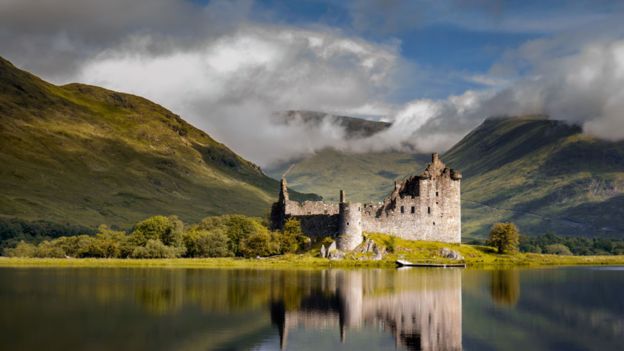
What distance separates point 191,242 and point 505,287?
163 feet

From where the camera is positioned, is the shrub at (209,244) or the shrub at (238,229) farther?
the shrub at (238,229)

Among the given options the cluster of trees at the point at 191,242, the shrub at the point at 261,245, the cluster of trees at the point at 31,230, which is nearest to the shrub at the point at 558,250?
the cluster of trees at the point at 191,242

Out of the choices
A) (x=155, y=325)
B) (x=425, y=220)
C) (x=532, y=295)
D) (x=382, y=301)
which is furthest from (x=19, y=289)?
(x=425, y=220)

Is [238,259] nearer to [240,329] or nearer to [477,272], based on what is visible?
[477,272]

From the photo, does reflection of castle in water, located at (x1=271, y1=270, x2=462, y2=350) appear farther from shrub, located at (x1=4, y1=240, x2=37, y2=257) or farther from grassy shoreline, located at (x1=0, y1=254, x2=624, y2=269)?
shrub, located at (x1=4, y1=240, x2=37, y2=257)

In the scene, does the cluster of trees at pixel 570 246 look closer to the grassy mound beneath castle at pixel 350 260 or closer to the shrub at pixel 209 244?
the grassy mound beneath castle at pixel 350 260

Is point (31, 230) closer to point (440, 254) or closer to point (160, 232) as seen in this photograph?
point (160, 232)

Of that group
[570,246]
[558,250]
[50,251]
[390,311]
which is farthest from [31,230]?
[390,311]

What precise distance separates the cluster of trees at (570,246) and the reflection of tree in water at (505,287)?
Result: 2979 inches

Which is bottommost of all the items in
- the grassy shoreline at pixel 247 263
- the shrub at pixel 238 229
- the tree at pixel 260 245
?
the grassy shoreline at pixel 247 263

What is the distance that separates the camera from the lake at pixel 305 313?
35.3 meters

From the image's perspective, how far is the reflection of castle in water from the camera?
3766cm

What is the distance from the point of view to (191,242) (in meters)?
102

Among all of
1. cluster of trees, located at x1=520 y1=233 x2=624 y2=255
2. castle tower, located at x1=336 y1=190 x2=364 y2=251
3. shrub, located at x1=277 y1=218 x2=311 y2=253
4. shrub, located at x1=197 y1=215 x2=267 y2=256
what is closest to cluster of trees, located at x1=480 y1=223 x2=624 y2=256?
cluster of trees, located at x1=520 y1=233 x2=624 y2=255
